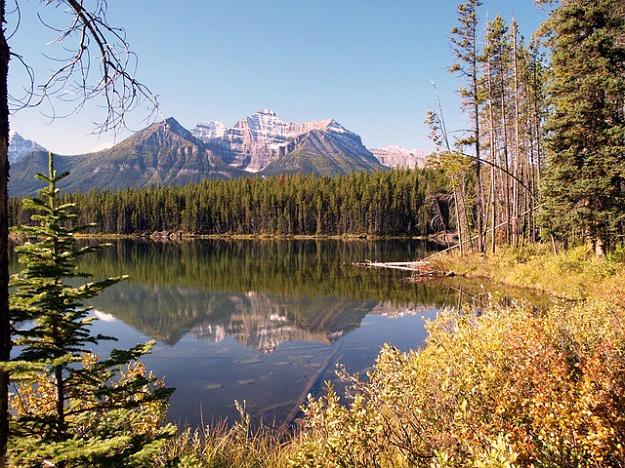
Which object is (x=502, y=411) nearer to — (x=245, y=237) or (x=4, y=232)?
(x=4, y=232)

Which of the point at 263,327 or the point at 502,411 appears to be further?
the point at 263,327

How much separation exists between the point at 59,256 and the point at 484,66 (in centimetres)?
3356

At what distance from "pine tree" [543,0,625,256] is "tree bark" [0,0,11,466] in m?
22.0

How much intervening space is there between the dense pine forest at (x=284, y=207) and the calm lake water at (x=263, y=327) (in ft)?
246

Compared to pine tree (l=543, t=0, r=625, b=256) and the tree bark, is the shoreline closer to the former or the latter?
pine tree (l=543, t=0, r=625, b=256)

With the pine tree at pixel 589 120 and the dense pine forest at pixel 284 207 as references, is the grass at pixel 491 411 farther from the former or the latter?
the dense pine forest at pixel 284 207

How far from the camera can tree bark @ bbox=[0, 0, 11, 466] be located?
3230 millimetres

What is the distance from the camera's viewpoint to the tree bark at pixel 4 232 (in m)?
3.23

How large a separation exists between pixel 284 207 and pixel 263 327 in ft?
323

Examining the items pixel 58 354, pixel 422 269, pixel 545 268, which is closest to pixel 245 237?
pixel 422 269

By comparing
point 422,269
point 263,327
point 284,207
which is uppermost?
point 284,207

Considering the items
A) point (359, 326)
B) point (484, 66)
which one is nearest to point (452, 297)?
point (359, 326)

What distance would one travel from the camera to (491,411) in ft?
14.2

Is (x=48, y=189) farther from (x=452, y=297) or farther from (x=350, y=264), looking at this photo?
(x=350, y=264)
